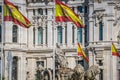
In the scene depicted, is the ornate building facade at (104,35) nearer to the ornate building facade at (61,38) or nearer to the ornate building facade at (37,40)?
the ornate building facade at (61,38)

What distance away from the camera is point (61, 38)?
82188mm

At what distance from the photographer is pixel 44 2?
8300 centimetres

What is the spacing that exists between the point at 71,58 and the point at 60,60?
13080 mm

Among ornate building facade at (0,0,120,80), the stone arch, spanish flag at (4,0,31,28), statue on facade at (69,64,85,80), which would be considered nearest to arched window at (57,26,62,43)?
ornate building facade at (0,0,120,80)

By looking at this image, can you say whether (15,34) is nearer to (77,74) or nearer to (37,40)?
(37,40)

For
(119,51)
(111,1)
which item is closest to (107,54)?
(119,51)

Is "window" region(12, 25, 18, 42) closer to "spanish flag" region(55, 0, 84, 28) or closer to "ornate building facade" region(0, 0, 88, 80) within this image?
"ornate building facade" region(0, 0, 88, 80)

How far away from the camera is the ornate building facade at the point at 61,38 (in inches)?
3098

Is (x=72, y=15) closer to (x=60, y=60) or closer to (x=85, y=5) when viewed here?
(x=60, y=60)

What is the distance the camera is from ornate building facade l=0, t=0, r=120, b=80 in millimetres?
78688

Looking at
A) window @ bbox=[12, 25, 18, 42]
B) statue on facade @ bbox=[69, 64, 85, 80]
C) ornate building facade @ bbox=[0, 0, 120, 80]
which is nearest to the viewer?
statue on facade @ bbox=[69, 64, 85, 80]

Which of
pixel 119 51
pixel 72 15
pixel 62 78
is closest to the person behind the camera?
pixel 72 15

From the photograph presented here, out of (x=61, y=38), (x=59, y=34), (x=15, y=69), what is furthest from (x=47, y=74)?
(x=59, y=34)

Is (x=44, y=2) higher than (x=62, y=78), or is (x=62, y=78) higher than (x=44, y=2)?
(x=44, y=2)
